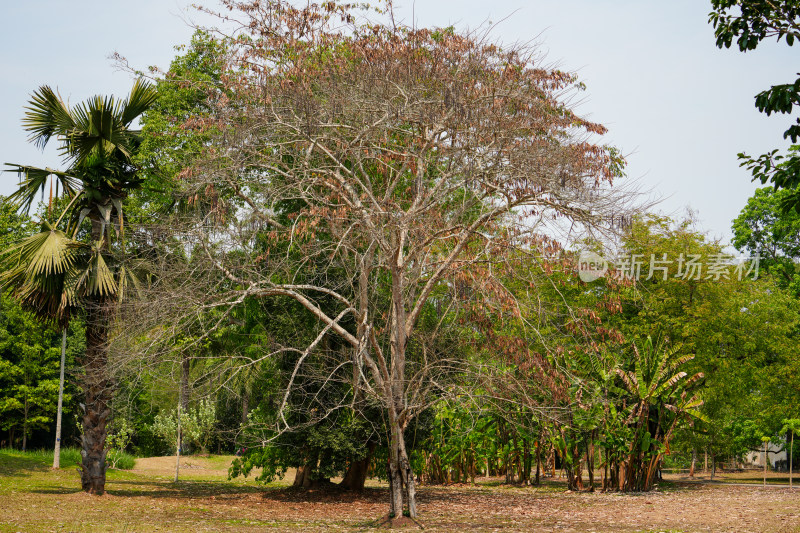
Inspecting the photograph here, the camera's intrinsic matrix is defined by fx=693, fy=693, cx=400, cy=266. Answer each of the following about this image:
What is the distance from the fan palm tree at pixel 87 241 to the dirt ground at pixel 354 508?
2.19m

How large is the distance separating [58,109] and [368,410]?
378 inches

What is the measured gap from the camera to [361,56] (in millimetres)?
13250

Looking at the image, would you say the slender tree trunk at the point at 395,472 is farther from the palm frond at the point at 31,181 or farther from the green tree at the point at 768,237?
the green tree at the point at 768,237

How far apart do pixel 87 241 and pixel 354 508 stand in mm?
8465

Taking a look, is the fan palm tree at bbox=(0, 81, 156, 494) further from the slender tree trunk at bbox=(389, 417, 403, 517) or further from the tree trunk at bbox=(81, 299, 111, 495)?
the slender tree trunk at bbox=(389, 417, 403, 517)

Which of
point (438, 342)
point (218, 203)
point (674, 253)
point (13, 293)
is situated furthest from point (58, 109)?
point (674, 253)

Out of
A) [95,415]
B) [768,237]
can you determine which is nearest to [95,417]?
[95,415]

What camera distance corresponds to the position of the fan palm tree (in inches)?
570

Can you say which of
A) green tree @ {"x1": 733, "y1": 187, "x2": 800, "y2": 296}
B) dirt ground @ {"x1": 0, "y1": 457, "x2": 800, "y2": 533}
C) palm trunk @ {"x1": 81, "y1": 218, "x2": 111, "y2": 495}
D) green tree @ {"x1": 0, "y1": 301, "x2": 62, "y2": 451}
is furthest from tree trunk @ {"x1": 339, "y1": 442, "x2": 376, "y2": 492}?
green tree @ {"x1": 733, "y1": 187, "x2": 800, "y2": 296}

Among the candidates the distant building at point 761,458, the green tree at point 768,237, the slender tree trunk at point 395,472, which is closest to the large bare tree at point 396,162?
the slender tree trunk at point 395,472

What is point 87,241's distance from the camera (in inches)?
622

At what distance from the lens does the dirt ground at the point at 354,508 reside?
36.3 feet

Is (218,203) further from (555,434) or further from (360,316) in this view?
(555,434)

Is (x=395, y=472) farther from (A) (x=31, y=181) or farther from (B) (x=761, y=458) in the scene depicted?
(B) (x=761, y=458)
